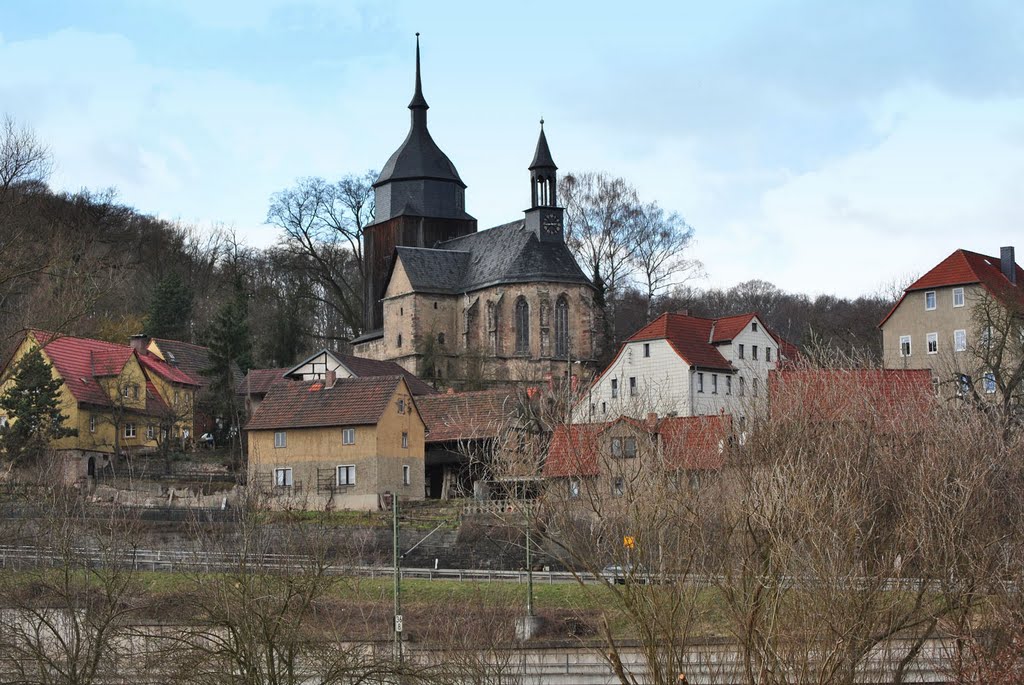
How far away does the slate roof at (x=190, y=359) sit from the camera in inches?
2995

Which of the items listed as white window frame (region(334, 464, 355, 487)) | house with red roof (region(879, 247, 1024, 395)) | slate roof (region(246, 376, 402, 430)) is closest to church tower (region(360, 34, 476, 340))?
house with red roof (region(879, 247, 1024, 395))

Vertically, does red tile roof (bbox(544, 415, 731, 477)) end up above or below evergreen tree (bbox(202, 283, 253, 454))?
below

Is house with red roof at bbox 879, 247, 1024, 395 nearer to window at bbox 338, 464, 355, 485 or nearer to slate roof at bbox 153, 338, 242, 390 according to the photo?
window at bbox 338, 464, 355, 485

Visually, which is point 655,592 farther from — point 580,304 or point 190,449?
point 580,304

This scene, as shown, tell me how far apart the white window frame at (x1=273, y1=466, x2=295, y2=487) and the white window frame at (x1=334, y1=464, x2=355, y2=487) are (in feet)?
5.99

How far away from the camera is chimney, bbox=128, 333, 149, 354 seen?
247 ft

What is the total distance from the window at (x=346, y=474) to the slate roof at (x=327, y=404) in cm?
163

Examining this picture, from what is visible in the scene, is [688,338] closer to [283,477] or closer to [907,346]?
[907,346]

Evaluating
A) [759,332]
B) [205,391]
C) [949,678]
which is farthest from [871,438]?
[205,391]

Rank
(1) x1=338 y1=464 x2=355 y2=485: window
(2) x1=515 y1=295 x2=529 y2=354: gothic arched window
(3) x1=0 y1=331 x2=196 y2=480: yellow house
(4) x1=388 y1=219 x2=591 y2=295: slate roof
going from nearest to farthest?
(1) x1=338 y1=464 x2=355 y2=485: window → (3) x1=0 y1=331 x2=196 y2=480: yellow house → (2) x1=515 y1=295 x2=529 y2=354: gothic arched window → (4) x1=388 y1=219 x2=591 y2=295: slate roof

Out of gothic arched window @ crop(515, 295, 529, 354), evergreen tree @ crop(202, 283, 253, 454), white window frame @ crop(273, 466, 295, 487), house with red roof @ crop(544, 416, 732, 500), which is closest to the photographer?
house with red roof @ crop(544, 416, 732, 500)

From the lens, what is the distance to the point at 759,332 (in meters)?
75.2

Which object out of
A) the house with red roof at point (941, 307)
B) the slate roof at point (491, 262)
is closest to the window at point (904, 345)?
the house with red roof at point (941, 307)

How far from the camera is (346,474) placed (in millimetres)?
59031
